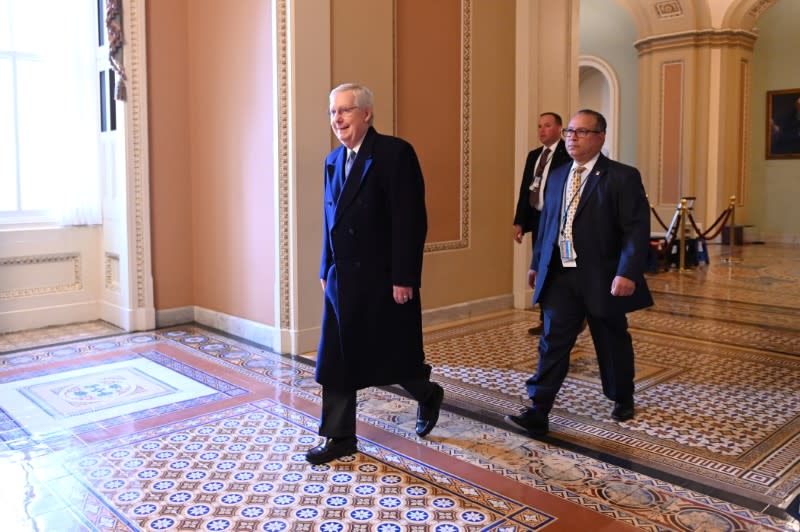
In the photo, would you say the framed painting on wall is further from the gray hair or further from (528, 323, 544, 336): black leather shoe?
the gray hair

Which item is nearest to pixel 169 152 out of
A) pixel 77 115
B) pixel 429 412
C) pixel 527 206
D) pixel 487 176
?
pixel 77 115

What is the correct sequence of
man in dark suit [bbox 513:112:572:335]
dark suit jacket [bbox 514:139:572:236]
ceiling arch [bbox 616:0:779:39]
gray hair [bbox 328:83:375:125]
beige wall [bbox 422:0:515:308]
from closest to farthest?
gray hair [bbox 328:83:375:125], man in dark suit [bbox 513:112:572:335], dark suit jacket [bbox 514:139:572:236], beige wall [bbox 422:0:515:308], ceiling arch [bbox 616:0:779:39]

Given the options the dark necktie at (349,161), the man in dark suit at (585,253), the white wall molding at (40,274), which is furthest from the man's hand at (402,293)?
the white wall molding at (40,274)

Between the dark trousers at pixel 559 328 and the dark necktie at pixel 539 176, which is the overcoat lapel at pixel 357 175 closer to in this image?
the dark trousers at pixel 559 328

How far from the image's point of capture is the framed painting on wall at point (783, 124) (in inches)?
506

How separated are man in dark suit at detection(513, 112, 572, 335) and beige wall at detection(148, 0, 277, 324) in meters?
1.68

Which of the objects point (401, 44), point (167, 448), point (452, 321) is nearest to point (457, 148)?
point (401, 44)

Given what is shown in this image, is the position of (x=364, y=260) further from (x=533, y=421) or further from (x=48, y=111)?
(x=48, y=111)

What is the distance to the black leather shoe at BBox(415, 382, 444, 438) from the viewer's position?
3.45m

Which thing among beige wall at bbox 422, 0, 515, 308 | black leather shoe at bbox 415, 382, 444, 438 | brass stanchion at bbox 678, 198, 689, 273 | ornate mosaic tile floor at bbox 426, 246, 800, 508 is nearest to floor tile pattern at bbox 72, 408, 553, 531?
black leather shoe at bbox 415, 382, 444, 438

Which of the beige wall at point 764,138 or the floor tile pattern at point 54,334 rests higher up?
the beige wall at point 764,138

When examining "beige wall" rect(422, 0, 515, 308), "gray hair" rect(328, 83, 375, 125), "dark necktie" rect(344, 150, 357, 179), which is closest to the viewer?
"gray hair" rect(328, 83, 375, 125)

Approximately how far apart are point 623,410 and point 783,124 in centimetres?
1112

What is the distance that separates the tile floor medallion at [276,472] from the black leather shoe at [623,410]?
1.75ft
